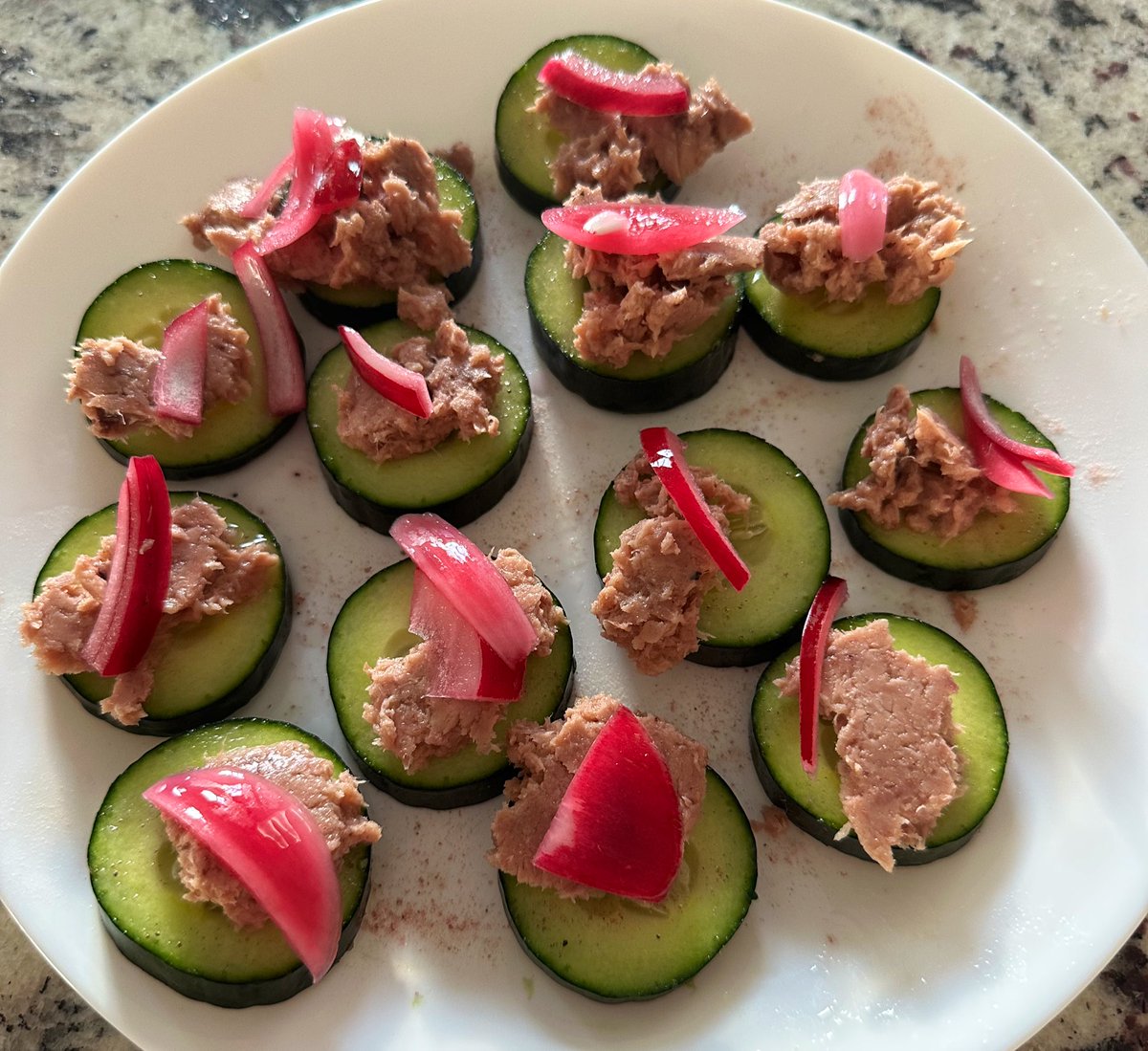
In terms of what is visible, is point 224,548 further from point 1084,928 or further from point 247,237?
point 1084,928

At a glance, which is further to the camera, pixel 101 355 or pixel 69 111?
pixel 69 111

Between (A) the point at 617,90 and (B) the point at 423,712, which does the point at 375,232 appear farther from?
(B) the point at 423,712

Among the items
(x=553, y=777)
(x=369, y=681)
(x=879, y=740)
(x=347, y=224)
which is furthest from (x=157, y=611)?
(x=879, y=740)

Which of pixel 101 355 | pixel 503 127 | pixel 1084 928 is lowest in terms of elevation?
pixel 1084 928

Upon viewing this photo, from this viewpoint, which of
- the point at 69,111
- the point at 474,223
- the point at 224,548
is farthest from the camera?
the point at 69,111

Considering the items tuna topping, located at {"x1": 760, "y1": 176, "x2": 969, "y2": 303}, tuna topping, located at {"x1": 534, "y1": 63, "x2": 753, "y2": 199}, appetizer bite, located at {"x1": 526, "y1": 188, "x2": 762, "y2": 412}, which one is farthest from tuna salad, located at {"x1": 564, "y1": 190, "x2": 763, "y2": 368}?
tuna topping, located at {"x1": 534, "y1": 63, "x2": 753, "y2": 199}

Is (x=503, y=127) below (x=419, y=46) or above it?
below

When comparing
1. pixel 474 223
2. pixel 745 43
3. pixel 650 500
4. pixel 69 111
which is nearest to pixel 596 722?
pixel 650 500

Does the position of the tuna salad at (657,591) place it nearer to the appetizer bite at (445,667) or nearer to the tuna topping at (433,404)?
the appetizer bite at (445,667)

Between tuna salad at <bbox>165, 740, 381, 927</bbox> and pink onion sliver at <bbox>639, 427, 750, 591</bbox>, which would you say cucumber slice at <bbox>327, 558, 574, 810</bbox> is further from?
pink onion sliver at <bbox>639, 427, 750, 591</bbox>
